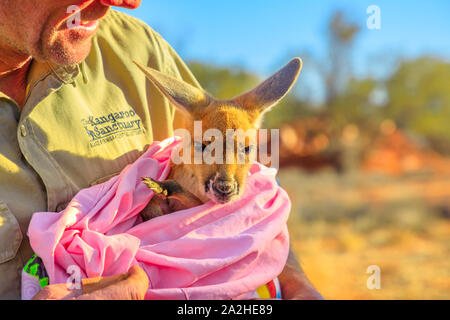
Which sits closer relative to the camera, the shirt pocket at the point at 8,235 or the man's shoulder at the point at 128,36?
the shirt pocket at the point at 8,235

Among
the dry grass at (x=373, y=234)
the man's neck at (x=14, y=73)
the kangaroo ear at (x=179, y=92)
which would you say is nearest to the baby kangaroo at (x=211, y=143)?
the kangaroo ear at (x=179, y=92)

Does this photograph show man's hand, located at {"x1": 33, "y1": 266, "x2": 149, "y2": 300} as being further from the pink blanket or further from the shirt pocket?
the shirt pocket

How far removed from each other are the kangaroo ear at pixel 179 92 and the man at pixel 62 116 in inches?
12.7

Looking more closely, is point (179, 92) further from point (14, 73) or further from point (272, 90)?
point (14, 73)

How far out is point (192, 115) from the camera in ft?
10.3

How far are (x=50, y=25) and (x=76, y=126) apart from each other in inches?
23.9

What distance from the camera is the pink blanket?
2.39 meters

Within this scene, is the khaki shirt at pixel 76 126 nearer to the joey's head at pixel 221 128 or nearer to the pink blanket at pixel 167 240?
the pink blanket at pixel 167 240

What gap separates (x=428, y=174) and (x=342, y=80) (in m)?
8.08

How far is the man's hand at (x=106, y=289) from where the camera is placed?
221 cm

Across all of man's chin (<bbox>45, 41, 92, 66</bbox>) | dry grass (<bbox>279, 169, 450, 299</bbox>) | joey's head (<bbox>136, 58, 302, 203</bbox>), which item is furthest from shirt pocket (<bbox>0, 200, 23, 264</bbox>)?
dry grass (<bbox>279, 169, 450, 299</bbox>)

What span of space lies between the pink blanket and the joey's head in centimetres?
14

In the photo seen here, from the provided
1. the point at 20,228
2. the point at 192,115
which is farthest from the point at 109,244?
the point at 192,115

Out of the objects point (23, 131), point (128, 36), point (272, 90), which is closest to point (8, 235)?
point (23, 131)
